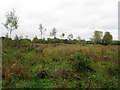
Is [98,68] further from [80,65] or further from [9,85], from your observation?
[9,85]

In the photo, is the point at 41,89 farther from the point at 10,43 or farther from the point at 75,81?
the point at 10,43

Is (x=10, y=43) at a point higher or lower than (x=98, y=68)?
higher

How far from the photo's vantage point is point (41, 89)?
176 inches

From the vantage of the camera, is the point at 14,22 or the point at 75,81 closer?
the point at 75,81

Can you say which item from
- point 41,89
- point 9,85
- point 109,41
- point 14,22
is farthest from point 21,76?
point 109,41

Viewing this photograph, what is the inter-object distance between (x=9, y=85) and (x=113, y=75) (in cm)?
472

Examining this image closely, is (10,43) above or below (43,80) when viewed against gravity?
above

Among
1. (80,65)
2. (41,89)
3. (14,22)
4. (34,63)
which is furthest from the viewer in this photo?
(14,22)

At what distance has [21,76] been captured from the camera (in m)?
5.54

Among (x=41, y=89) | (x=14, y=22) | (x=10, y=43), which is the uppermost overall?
(x=14, y=22)

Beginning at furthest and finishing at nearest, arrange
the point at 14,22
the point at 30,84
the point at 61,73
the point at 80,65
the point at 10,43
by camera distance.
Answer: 1. the point at 14,22
2. the point at 10,43
3. the point at 80,65
4. the point at 61,73
5. the point at 30,84

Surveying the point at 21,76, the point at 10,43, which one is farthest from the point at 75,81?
the point at 10,43

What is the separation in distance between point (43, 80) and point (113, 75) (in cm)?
334

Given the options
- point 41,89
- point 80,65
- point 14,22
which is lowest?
point 41,89
